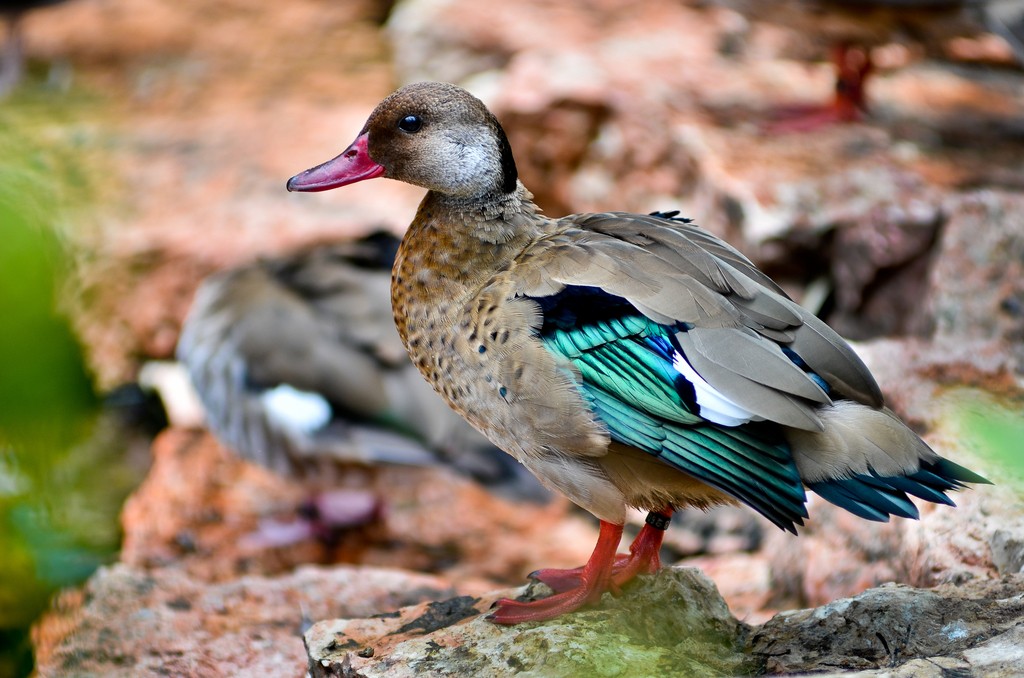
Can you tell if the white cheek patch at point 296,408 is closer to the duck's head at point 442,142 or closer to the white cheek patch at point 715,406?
the duck's head at point 442,142

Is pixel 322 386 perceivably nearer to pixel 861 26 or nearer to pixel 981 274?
pixel 981 274

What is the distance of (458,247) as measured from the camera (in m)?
2.81

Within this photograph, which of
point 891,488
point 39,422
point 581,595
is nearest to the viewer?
point 39,422

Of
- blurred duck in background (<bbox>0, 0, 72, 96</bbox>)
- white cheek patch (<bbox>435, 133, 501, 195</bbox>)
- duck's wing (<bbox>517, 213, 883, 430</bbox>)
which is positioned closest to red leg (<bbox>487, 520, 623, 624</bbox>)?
duck's wing (<bbox>517, 213, 883, 430</bbox>)

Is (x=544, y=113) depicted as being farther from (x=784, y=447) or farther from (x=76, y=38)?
(x=76, y=38)

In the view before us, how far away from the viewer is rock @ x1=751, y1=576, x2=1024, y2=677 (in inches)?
83.3

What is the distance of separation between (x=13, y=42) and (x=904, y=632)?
740cm

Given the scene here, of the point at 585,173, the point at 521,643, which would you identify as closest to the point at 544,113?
the point at 585,173

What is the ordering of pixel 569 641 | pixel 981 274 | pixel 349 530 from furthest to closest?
pixel 349 530, pixel 981 274, pixel 569 641

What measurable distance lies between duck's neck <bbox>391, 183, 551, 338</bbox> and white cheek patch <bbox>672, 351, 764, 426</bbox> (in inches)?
24.4

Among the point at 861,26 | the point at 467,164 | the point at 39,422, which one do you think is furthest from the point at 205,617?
the point at 861,26

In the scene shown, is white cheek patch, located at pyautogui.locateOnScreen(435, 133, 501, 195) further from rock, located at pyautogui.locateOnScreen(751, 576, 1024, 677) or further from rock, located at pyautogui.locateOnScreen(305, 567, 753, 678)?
rock, located at pyautogui.locateOnScreen(751, 576, 1024, 677)

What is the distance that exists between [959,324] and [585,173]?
2.52 m

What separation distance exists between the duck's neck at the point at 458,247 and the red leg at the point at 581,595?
0.67 meters
